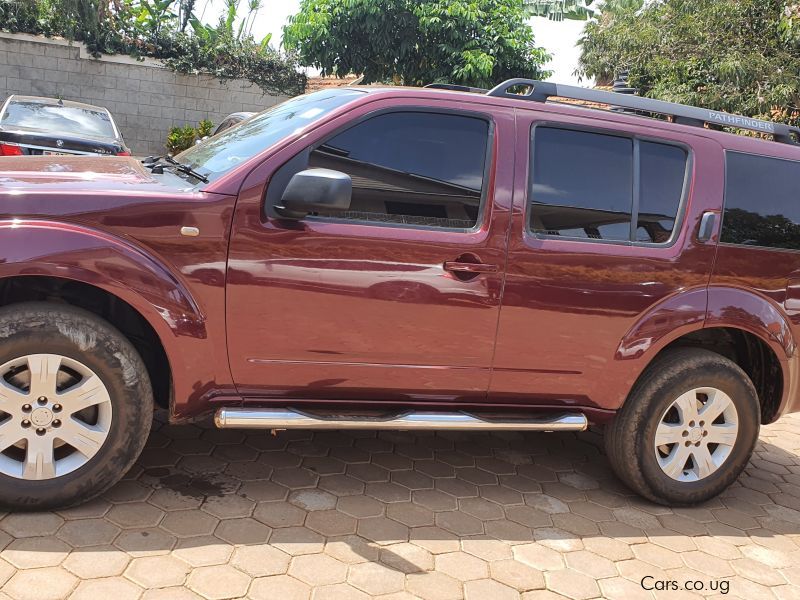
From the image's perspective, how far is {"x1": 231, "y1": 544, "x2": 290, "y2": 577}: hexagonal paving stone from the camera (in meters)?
2.76

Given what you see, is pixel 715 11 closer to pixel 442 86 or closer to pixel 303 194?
pixel 442 86

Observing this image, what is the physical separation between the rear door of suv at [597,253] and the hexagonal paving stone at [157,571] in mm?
1590

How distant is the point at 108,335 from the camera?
2814 mm

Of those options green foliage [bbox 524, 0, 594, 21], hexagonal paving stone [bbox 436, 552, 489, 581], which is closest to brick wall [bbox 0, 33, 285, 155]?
hexagonal paving stone [bbox 436, 552, 489, 581]

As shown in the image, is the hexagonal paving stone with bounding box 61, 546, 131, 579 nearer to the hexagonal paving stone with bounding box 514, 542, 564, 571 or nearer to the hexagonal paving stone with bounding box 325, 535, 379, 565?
the hexagonal paving stone with bounding box 325, 535, 379, 565

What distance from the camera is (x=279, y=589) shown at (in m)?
2.66

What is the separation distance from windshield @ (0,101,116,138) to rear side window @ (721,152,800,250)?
8.31 metres

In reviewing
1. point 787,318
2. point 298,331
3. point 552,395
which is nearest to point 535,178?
point 552,395

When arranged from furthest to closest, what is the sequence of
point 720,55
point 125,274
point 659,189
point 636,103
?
1. point 720,55
2. point 636,103
3. point 659,189
4. point 125,274

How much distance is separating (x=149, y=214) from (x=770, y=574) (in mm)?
3194

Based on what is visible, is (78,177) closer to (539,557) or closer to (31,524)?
(31,524)

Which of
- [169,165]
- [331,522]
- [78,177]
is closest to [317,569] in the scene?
[331,522]

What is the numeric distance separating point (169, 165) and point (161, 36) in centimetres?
1817

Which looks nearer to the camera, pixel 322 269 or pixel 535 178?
pixel 322 269
